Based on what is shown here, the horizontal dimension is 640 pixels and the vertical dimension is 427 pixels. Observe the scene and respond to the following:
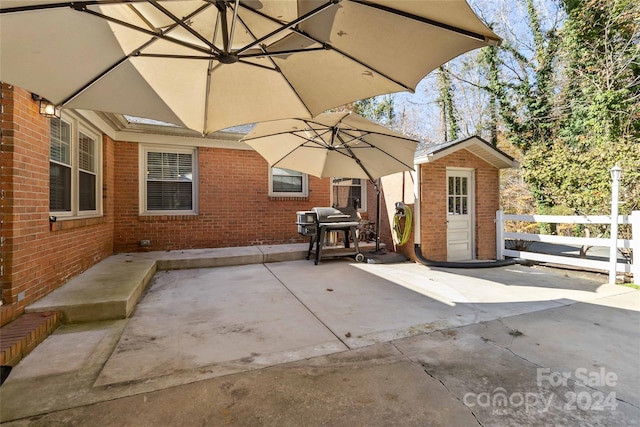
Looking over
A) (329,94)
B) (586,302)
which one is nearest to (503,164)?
(586,302)

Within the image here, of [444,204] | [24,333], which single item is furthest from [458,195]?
[24,333]

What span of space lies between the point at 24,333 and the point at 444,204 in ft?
23.1

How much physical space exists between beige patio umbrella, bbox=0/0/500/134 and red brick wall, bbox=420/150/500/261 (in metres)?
4.00

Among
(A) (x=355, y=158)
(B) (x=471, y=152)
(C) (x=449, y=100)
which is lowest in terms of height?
(A) (x=355, y=158)

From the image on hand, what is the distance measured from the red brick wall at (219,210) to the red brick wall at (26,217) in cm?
247

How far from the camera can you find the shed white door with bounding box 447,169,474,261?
23.4 ft

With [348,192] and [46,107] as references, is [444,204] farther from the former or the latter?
[46,107]

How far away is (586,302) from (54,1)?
20.4ft

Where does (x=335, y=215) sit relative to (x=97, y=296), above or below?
above

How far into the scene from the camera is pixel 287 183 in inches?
313

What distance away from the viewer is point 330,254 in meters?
6.44

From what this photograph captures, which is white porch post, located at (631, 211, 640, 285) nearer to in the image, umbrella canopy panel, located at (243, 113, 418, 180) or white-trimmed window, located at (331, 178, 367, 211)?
umbrella canopy panel, located at (243, 113, 418, 180)

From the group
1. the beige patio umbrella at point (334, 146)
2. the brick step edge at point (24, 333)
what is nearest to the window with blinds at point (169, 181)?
the beige patio umbrella at point (334, 146)

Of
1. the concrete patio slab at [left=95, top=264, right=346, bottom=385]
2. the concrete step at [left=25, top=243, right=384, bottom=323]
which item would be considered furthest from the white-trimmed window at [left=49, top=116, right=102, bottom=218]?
the concrete patio slab at [left=95, top=264, right=346, bottom=385]
